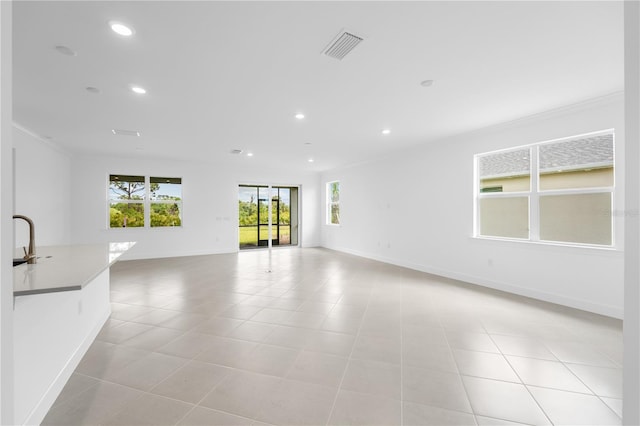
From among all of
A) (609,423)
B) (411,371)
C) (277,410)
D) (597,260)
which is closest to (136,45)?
(277,410)

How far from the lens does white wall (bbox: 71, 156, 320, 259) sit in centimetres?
688

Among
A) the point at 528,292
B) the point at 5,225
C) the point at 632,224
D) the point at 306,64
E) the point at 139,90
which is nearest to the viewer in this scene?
the point at 5,225

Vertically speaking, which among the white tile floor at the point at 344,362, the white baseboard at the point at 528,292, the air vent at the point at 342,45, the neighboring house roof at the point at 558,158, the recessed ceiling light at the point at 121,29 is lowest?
the white tile floor at the point at 344,362

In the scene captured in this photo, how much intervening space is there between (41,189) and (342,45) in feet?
21.0

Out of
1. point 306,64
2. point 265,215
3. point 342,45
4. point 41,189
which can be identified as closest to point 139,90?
point 306,64

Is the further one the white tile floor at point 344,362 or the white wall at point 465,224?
the white wall at point 465,224

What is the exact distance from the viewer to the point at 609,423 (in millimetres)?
1716

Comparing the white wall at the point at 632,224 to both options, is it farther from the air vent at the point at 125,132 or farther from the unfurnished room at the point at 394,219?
the air vent at the point at 125,132

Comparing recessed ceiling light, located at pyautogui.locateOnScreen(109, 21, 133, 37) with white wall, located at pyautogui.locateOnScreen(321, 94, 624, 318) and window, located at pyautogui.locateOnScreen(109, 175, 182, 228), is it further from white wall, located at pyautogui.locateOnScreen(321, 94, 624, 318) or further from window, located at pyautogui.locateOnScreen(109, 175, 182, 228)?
window, located at pyautogui.locateOnScreen(109, 175, 182, 228)

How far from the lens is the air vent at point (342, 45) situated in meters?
2.19

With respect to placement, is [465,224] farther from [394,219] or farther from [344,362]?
[344,362]

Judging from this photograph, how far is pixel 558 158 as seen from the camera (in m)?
3.96

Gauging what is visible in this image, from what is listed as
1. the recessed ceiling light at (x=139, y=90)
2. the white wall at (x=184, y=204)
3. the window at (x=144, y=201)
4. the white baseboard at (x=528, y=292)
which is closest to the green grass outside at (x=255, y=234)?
the white wall at (x=184, y=204)

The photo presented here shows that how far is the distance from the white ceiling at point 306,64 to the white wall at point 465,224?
1.27 ft
